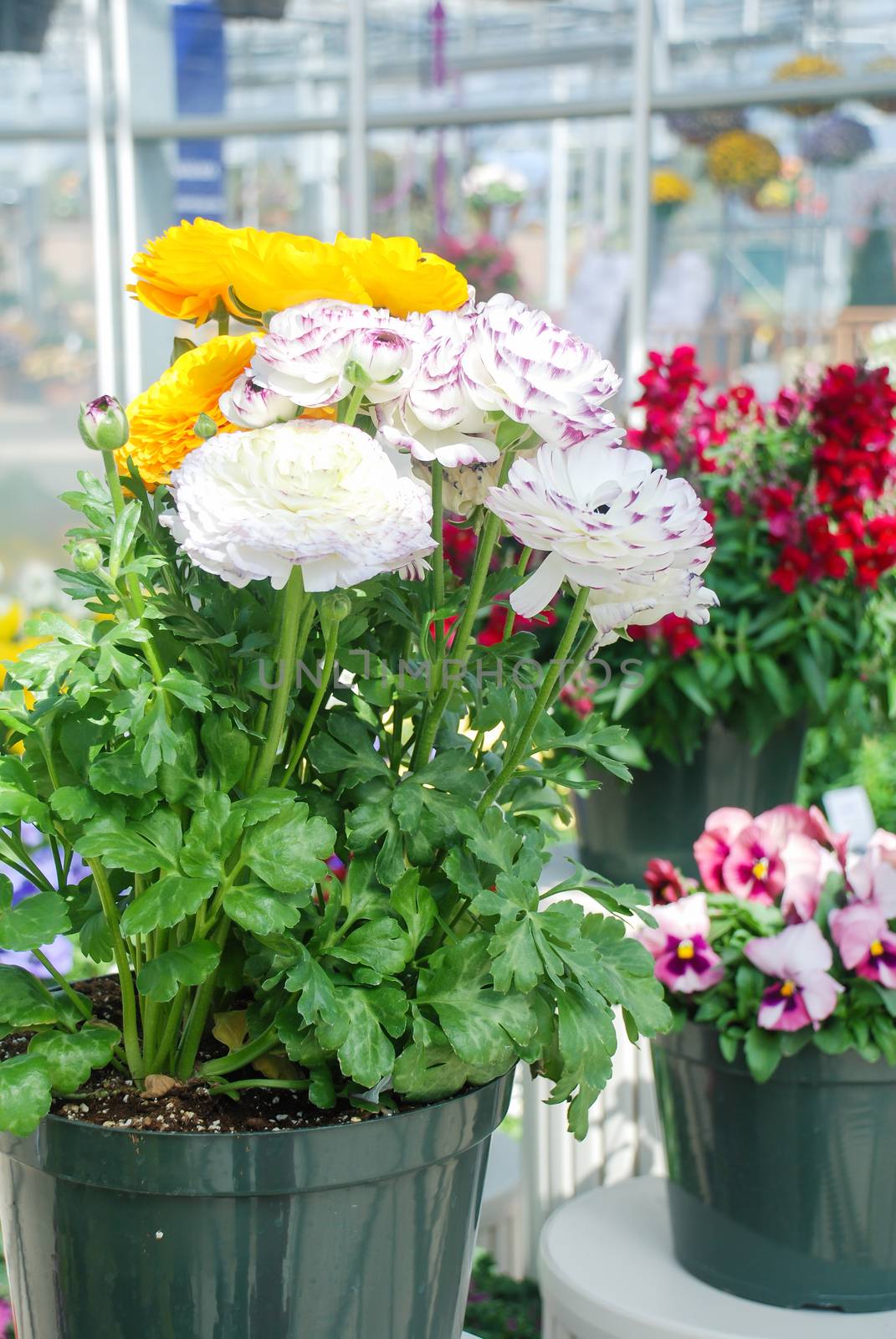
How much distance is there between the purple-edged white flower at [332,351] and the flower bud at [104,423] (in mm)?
66

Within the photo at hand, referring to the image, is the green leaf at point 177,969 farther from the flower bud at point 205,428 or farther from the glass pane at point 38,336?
the glass pane at point 38,336

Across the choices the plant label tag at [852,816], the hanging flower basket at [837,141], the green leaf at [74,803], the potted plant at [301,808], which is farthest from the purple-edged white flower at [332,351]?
the hanging flower basket at [837,141]

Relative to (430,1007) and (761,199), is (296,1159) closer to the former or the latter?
(430,1007)

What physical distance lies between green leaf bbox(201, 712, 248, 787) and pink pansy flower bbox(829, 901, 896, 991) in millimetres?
647

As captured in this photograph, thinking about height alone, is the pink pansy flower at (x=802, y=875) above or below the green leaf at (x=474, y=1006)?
below

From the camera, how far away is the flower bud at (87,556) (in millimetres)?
631

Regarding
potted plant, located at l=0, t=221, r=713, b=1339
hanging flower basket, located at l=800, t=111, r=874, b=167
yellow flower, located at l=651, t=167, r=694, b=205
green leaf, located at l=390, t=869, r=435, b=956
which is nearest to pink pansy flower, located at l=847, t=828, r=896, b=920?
potted plant, located at l=0, t=221, r=713, b=1339

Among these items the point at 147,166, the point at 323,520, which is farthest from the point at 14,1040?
the point at 147,166

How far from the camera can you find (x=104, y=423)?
2.11ft

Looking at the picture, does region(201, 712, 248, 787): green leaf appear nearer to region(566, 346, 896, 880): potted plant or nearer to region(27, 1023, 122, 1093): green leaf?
region(27, 1023, 122, 1093): green leaf

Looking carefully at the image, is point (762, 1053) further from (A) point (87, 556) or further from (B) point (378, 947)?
(A) point (87, 556)

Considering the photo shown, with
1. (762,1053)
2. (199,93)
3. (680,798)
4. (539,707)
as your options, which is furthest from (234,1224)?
(199,93)

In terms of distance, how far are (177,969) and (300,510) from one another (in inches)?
8.9

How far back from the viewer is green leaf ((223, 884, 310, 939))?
64 cm
